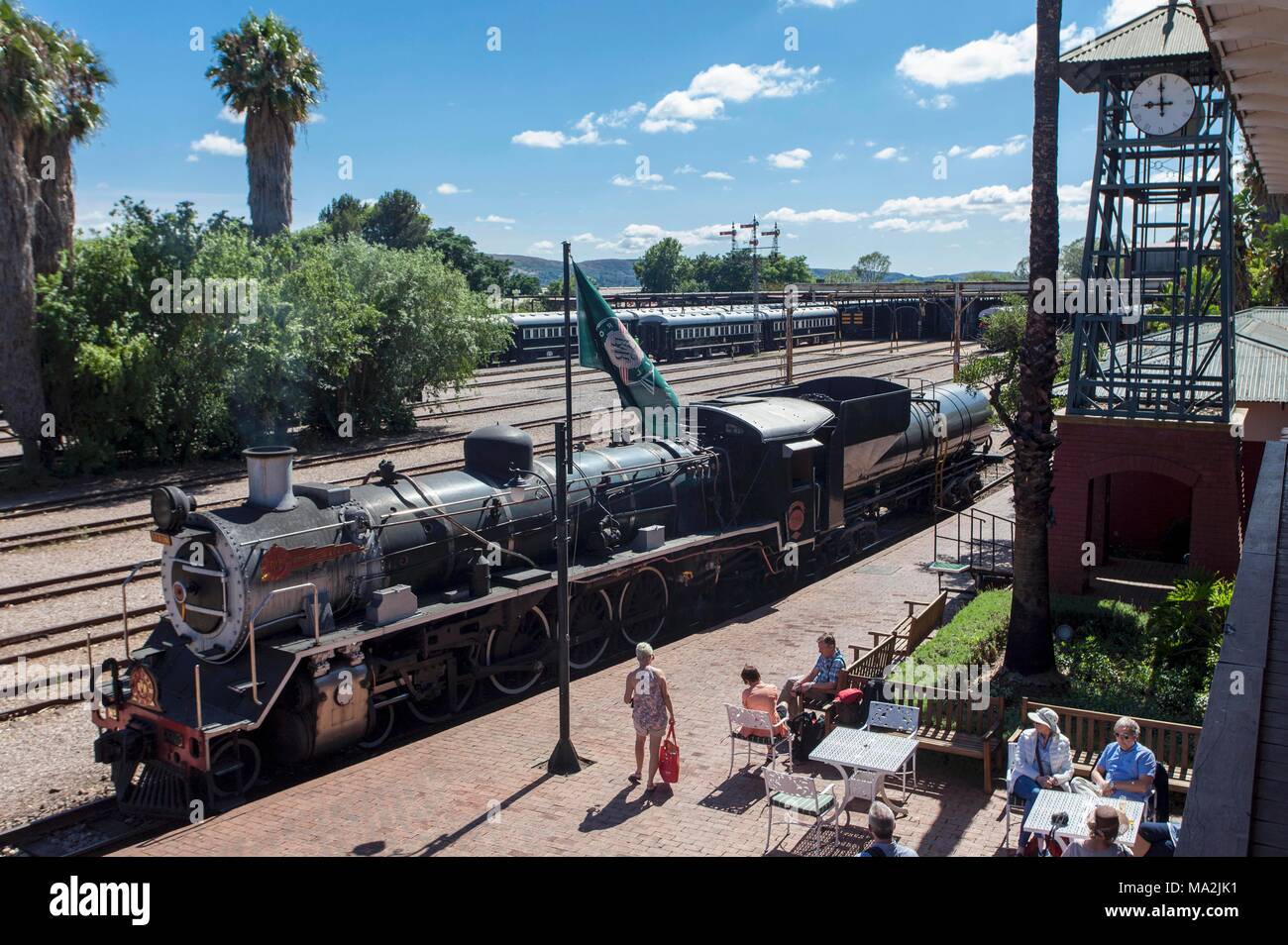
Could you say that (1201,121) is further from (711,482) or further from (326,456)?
(326,456)

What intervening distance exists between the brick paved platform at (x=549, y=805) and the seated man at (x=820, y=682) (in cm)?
81

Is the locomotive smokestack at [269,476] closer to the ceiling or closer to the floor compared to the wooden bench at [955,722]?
closer to the ceiling

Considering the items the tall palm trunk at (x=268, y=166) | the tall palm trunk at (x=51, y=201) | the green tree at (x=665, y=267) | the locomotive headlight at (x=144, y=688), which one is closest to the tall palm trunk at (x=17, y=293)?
the tall palm trunk at (x=51, y=201)

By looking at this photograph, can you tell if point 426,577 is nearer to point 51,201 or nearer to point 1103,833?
point 1103,833

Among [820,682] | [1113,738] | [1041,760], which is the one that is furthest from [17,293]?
[1113,738]

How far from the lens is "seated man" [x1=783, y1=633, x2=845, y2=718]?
1105 centimetres

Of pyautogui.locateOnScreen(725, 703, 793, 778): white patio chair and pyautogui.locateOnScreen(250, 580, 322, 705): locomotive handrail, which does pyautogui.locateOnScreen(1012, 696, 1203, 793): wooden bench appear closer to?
pyautogui.locateOnScreen(725, 703, 793, 778): white patio chair

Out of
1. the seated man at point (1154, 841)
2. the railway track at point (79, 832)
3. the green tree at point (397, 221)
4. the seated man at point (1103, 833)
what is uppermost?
the green tree at point (397, 221)

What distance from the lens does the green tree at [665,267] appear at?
119750 millimetres

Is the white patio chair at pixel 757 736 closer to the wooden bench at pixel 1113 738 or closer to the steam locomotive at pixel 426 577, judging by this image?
the wooden bench at pixel 1113 738

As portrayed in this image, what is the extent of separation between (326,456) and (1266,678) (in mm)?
23732

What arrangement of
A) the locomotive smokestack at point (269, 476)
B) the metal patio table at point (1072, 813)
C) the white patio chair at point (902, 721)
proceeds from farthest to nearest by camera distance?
the locomotive smokestack at point (269, 476) → the white patio chair at point (902, 721) → the metal patio table at point (1072, 813)

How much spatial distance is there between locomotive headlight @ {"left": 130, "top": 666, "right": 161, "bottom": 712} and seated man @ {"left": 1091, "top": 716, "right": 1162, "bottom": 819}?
8438 mm

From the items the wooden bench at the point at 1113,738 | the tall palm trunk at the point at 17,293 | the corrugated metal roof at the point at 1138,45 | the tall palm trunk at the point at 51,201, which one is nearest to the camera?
the wooden bench at the point at 1113,738
